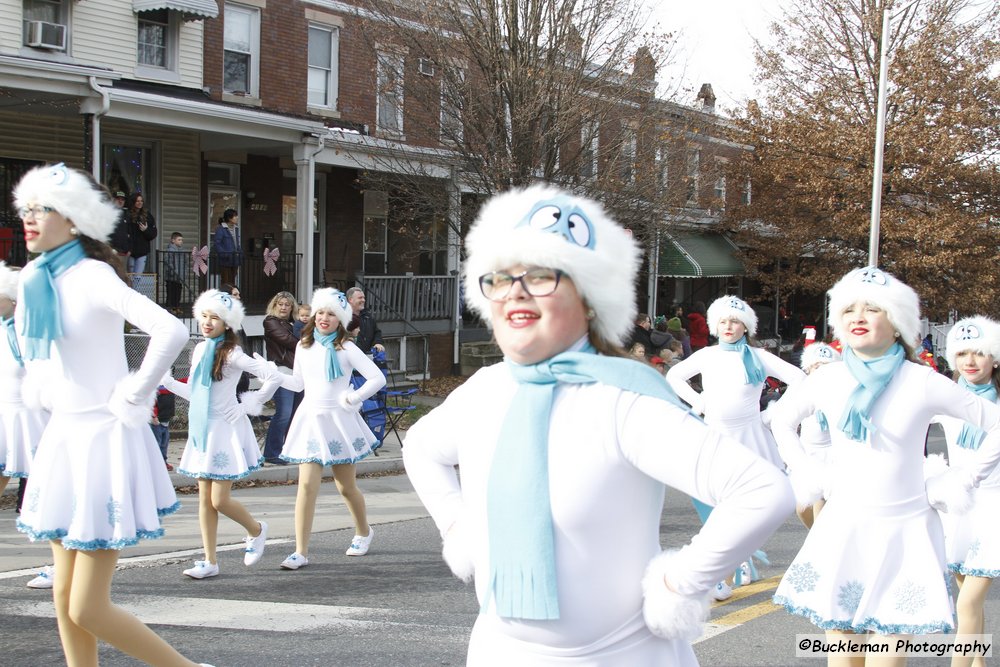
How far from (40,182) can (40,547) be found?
14.0 feet

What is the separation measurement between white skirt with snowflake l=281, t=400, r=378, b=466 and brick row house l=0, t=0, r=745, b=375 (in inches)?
351

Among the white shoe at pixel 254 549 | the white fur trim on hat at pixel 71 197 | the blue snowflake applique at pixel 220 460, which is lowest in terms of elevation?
the white shoe at pixel 254 549

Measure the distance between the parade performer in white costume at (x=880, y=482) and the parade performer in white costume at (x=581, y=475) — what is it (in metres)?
1.78

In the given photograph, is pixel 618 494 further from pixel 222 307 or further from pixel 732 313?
pixel 732 313

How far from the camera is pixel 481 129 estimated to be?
16688mm

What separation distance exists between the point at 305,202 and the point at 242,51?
13.3 feet

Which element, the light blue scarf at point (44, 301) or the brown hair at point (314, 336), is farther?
the brown hair at point (314, 336)

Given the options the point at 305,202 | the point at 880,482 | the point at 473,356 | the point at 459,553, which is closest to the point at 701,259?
the point at 473,356

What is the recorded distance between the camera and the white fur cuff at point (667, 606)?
93.7 inches

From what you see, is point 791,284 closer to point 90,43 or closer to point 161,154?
point 161,154

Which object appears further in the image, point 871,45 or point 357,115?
point 871,45

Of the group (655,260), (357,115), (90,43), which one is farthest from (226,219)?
(655,260)

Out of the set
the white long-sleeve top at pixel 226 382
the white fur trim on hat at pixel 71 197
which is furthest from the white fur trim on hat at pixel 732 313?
the white fur trim on hat at pixel 71 197

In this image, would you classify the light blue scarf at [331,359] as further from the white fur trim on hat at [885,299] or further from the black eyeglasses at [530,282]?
the black eyeglasses at [530,282]
